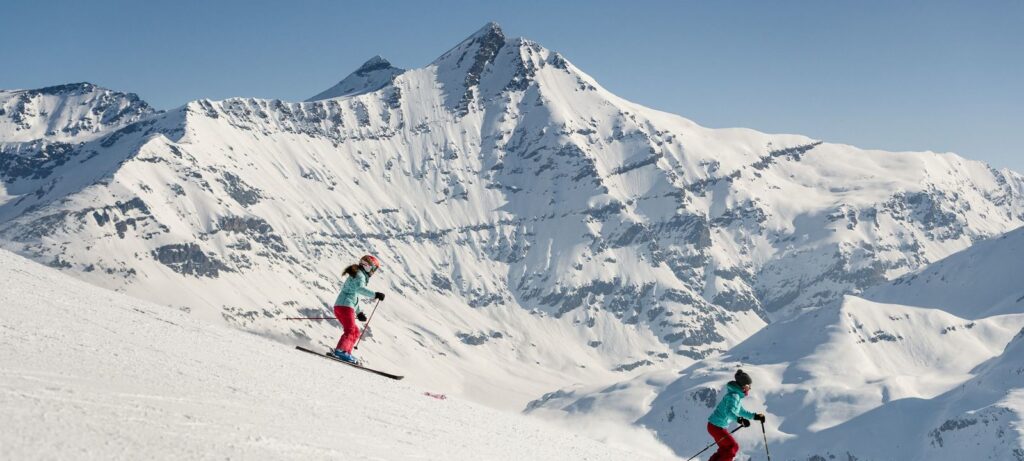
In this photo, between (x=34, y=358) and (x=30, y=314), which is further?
(x=30, y=314)

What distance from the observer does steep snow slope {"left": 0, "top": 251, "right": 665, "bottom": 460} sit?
11602 mm

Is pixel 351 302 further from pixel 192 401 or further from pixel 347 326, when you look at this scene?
pixel 192 401

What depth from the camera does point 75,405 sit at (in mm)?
12312

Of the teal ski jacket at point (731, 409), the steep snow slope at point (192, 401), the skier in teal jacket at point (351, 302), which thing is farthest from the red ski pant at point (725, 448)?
the skier in teal jacket at point (351, 302)

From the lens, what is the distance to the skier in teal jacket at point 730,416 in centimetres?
1742

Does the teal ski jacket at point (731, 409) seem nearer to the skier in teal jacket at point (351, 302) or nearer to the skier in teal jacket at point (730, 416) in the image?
the skier in teal jacket at point (730, 416)

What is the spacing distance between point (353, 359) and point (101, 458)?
456 inches

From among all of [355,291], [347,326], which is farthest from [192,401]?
[347,326]

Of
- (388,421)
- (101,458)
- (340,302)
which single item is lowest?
(101,458)

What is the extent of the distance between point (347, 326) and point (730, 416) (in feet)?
28.2

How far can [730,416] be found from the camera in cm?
1761

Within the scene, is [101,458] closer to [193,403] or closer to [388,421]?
[193,403]

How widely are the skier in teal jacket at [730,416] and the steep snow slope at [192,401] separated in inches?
90.6

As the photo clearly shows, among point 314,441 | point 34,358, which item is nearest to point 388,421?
point 314,441
